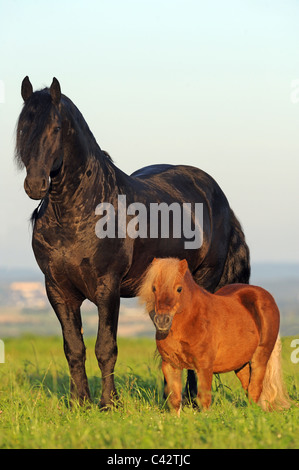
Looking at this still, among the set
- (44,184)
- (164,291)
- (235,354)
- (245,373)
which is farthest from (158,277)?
(245,373)

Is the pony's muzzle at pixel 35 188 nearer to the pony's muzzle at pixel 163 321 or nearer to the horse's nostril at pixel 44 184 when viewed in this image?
the horse's nostril at pixel 44 184

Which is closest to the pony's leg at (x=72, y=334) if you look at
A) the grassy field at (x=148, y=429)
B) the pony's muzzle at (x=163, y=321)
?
the grassy field at (x=148, y=429)

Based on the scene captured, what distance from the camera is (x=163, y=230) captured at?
7434mm

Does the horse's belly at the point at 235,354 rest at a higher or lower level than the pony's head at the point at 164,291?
lower

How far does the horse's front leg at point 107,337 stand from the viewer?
6504 millimetres

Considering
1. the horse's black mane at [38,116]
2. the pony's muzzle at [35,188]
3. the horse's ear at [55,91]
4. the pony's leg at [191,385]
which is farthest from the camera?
the pony's leg at [191,385]

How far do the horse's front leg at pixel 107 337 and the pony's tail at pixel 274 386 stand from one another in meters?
1.45

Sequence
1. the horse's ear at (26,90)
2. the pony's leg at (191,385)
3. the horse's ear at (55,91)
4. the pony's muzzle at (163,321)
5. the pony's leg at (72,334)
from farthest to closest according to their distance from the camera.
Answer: the pony's leg at (191,385), the pony's leg at (72,334), the horse's ear at (26,90), the horse's ear at (55,91), the pony's muzzle at (163,321)

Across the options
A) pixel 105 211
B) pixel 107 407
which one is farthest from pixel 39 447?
pixel 105 211

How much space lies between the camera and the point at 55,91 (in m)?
6.32

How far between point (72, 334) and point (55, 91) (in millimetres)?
2430

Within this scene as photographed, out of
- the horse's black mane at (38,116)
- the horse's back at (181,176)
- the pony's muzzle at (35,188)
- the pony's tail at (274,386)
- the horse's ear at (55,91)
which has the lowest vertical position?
the pony's tail at (274,386)
